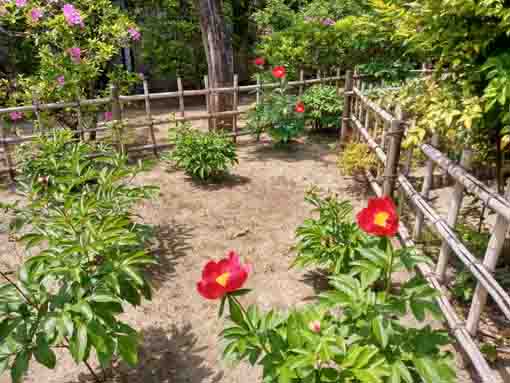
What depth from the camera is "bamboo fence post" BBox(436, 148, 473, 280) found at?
265 centimetres

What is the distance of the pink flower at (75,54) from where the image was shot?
5.58m

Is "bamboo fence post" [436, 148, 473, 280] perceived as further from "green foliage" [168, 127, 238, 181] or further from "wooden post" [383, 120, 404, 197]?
"green foliage" [168, 127, 238, 181]

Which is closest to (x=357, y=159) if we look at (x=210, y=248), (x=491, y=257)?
(x=210, y=248)

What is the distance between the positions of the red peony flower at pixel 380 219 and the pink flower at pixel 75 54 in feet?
16.6

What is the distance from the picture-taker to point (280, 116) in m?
6.48

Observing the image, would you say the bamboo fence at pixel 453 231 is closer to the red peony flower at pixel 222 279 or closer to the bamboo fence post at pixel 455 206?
the bamboo fence post at pixel 455 206

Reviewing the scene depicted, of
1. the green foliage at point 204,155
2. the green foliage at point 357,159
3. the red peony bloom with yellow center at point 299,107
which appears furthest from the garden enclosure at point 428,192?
the green foliage at point 204,155

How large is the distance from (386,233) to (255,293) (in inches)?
62.7

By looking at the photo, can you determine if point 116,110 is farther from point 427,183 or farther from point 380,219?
point 380,219

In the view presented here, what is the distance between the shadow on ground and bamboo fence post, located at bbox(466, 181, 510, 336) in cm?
222

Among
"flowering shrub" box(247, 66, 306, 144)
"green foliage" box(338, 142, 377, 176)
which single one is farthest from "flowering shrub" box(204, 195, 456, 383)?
"flowering shrub" box(247, 66, 306, 144)

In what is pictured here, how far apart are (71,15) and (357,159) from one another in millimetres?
4063

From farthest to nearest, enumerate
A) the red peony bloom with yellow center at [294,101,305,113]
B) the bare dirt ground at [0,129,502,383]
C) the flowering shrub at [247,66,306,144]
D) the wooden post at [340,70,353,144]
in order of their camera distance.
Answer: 1. the flowering shrub at [247,66,306,144]
2. the red peony bloom with yellow center at [294,101,305,113]
3. the wooden post at [340,70,353,144]
4. the bare dirt ground at [0,129,502,383]

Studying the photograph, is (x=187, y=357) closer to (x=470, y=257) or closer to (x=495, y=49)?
(x=470, y=257)
